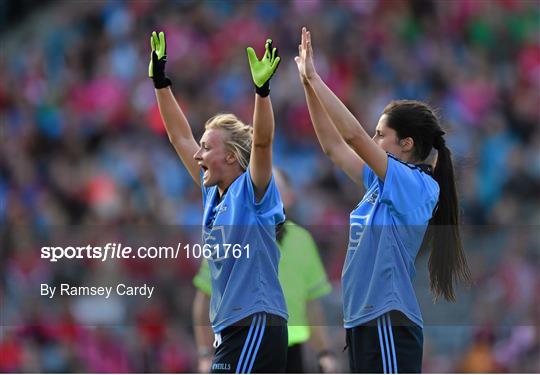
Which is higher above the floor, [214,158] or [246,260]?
[214,158]

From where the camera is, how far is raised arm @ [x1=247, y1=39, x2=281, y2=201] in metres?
4.96

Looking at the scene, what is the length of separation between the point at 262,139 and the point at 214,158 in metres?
0.40

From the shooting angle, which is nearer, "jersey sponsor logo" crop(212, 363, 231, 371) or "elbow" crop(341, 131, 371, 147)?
"elbow" crop(341, 131, 371, 147)

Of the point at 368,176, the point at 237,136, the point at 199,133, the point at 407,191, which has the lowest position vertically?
the point at 407,191

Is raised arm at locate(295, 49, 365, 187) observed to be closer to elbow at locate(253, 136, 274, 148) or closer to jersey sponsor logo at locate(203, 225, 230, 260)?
elbow at locate(253, 136, 274, 148)

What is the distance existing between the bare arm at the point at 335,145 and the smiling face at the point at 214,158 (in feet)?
1.33

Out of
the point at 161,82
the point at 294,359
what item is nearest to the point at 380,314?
the point at 161,82

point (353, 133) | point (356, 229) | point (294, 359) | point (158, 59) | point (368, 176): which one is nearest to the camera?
point (353, 133)

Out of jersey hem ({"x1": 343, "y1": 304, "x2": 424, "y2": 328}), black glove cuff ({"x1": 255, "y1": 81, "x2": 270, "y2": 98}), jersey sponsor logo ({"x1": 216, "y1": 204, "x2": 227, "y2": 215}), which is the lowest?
jersey hem ({"x1": 343, "y1": 304, "x2": 424, "y2": 328})

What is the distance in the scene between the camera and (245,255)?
514cm

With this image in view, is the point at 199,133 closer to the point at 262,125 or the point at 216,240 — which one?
the point at 216,240

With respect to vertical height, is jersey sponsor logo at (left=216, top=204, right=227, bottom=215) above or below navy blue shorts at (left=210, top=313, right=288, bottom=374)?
above

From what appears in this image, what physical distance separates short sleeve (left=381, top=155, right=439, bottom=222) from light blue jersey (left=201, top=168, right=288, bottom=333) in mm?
503

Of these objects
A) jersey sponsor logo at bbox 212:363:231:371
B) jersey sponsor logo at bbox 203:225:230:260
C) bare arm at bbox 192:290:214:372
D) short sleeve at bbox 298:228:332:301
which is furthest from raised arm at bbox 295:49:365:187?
bare arm at bbox 192:290:214:372
